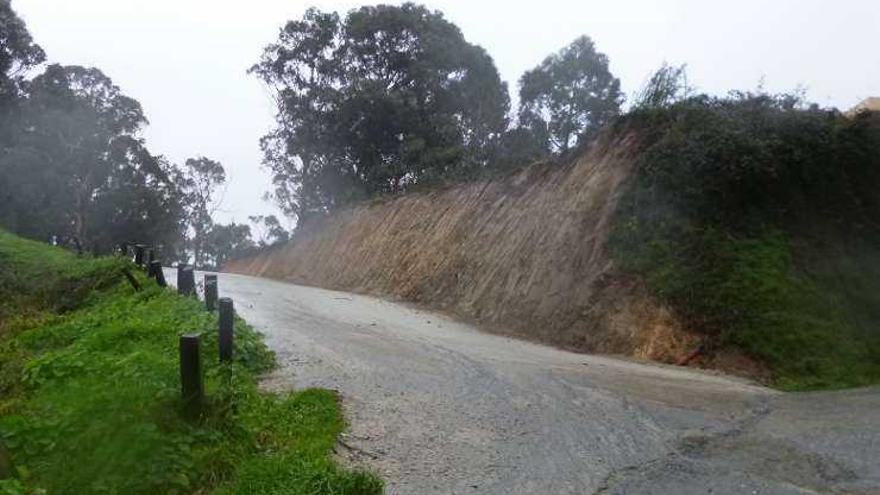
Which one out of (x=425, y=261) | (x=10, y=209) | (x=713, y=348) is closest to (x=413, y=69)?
(x=425, y=261)

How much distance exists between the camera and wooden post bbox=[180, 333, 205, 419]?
6.58 metres

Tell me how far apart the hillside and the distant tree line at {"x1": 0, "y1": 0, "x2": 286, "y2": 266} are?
2629 cm

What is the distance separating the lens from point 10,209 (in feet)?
128

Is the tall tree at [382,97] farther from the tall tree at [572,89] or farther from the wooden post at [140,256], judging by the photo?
the wooden post at [140,256]

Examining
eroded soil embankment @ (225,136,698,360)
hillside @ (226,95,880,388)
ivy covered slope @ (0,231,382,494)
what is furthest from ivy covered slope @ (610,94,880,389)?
ivy covered slope @ (0,231,382,494)

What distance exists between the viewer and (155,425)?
20.2 feet

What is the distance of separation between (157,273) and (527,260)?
28.8ft

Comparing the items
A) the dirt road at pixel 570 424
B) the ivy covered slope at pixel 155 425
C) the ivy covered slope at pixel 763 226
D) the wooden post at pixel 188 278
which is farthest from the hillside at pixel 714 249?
the ivy covered slope at pixel 155 425

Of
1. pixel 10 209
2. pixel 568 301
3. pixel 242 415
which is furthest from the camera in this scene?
pixel 10 209

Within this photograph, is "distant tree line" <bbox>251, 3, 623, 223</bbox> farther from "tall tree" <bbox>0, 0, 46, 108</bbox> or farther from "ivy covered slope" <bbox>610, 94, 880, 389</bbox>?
"ivy covered slope" <bbox>610, 94, 880, 389</bbox>

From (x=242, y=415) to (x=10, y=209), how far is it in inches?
1513

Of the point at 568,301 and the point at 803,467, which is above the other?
the point at 568,301

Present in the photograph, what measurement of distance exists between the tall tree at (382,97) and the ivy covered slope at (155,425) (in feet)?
94.7

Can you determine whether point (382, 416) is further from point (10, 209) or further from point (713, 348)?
point (10, 209)
